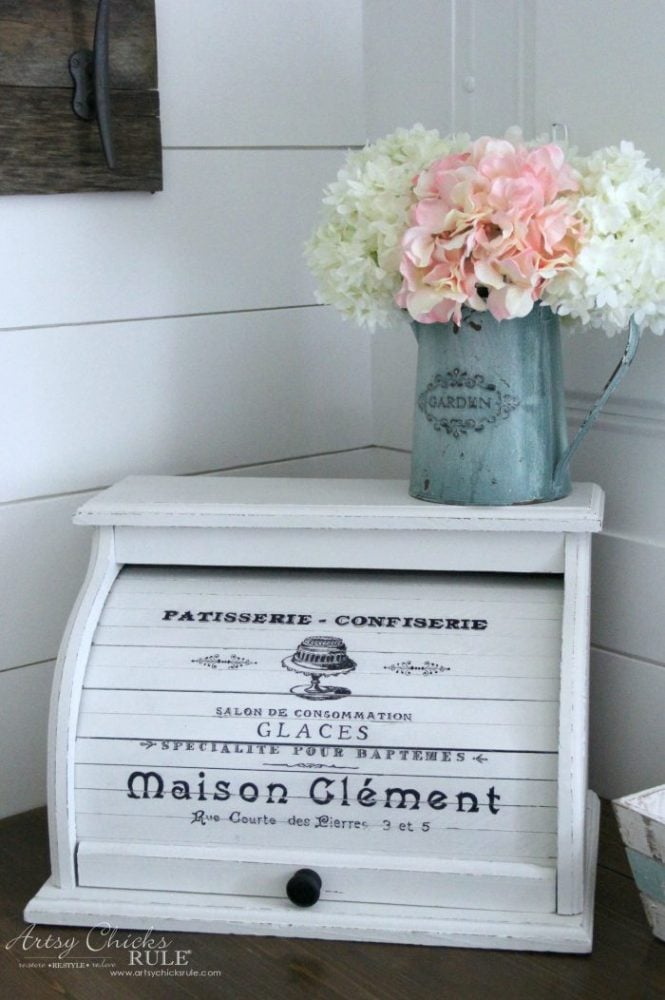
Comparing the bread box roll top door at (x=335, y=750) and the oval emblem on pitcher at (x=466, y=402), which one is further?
the oval emblem on pitcher at (x=466, y=402)

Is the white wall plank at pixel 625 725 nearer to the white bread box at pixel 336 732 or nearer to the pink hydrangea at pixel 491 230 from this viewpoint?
the white bread box at pixel 336 732

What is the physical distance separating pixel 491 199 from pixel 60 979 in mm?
784

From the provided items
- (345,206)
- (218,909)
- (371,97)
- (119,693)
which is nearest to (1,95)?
(345,206)

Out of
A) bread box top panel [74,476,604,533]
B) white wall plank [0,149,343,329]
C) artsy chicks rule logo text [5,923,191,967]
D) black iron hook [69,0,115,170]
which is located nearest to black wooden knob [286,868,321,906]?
artsy chicks rule logo text [5,923,191,967]

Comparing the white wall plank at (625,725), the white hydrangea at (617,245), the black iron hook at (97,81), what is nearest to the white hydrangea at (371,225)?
the white hydrangea at (617,245)

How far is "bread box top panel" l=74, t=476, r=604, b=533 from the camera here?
118 centimetres

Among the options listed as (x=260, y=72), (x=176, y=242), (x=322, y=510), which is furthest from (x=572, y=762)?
(x=260, y=72)

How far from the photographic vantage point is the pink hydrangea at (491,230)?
111cm

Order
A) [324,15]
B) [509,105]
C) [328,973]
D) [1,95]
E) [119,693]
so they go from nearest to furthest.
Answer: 1. [328,973]
2. [119,693]
3. [1,95]
4. [509,105]
5. [324,15]

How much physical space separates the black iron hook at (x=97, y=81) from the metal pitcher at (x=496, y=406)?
42 cm

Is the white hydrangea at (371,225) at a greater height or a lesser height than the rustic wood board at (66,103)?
lesser

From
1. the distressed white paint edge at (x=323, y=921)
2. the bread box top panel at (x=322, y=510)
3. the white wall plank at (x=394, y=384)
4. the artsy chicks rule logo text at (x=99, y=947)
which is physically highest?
the white wall plank at (x=394, y=384)

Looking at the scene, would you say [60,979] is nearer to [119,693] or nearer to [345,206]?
[119,693]

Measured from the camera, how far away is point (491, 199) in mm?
1113
